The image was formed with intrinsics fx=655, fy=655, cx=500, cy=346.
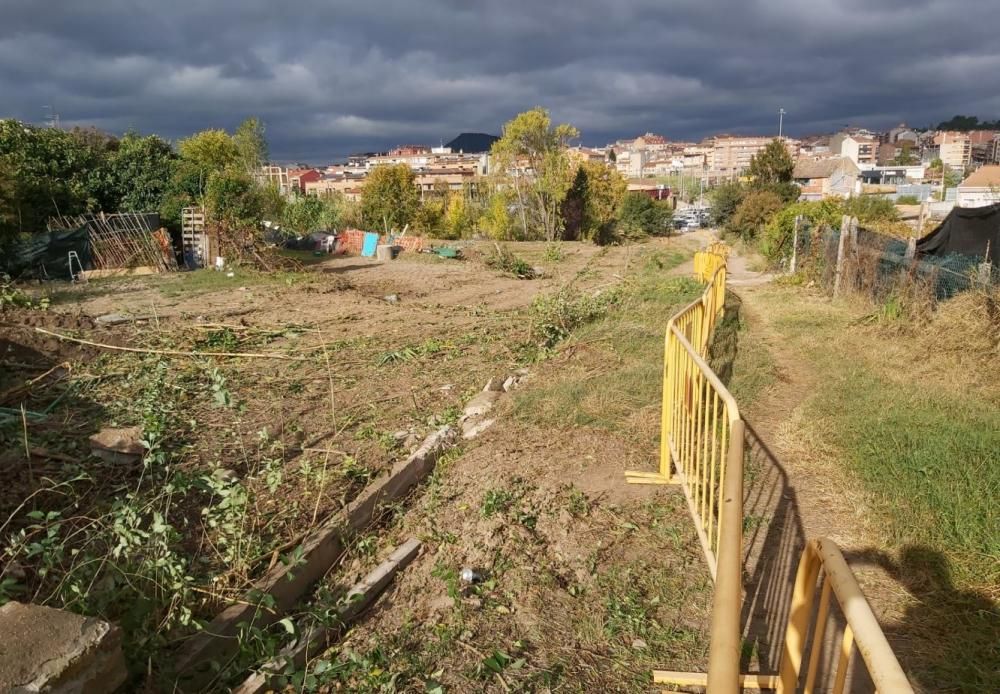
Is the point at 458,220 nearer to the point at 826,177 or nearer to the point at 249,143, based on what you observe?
the point at 249,143

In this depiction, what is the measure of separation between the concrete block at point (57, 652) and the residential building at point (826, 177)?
242ft

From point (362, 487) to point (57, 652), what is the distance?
2.68 metres

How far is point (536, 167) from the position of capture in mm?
34812

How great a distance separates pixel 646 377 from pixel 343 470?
11.3 feet

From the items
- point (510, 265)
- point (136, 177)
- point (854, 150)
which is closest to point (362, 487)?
point (510, 265)

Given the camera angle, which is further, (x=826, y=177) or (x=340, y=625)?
(x=826, y=177)

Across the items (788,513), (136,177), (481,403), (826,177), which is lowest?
(788,513)

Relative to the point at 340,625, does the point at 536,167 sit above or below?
above

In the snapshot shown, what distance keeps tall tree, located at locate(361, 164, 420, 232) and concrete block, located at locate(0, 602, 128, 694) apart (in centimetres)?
3073

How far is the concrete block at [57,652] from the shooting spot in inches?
89.7

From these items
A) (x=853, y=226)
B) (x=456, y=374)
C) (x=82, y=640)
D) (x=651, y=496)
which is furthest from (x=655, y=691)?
(x=853, y=226)

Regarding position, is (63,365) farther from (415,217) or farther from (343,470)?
(415,217)

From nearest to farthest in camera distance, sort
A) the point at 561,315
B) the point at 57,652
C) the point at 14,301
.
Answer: the point at 57,652 → the point at 561,315 → the point at 14,301

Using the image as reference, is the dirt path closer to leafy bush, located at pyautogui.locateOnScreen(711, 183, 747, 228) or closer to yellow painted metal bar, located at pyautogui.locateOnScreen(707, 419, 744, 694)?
yellow painted metal bar, located at pyautogui.locateOnScreen(707, 419, 744, 694)
